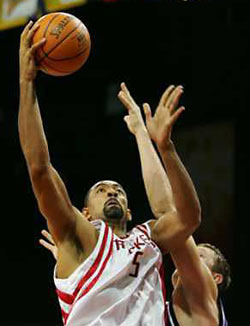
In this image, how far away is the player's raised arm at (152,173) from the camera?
385cm

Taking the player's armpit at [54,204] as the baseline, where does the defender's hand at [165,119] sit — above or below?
above

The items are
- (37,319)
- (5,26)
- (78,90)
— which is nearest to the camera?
(5,26)

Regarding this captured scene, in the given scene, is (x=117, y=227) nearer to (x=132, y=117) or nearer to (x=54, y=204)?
(x=54, y=204)

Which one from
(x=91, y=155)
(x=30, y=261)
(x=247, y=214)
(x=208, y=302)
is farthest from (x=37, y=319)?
(x=208, y=302)

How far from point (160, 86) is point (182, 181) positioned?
7.04 meters

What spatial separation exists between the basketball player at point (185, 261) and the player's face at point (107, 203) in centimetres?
34

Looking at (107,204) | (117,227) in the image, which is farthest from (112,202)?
(117,227)

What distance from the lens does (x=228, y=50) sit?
362 inches

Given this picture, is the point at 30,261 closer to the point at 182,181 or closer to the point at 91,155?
the point at 91,155

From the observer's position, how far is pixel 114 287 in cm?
339

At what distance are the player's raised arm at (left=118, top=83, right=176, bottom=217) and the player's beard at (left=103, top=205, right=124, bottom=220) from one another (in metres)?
0.17

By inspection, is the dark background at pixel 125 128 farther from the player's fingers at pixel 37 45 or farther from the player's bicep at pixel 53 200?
the player's bicep at pixel 53 200

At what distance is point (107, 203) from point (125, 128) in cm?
660

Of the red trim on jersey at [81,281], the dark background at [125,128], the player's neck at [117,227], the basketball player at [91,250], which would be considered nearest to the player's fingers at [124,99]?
the player's neck at [117,227]
